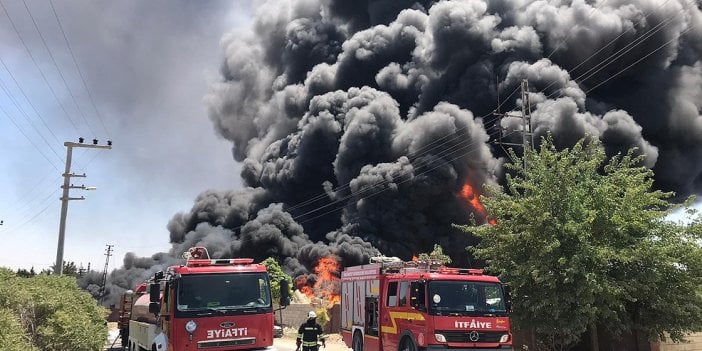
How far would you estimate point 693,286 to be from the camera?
13.5 metres

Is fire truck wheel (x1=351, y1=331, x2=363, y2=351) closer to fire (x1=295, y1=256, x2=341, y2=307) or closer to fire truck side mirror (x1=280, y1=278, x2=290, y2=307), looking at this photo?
fire truck side mirror (x1=280, y1=278, x2=290, y2=307)

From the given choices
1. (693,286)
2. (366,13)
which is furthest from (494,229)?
(366,13)

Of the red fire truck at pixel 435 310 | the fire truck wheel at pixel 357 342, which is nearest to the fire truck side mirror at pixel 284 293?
the red fire truck at pixel 435 310

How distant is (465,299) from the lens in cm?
1235

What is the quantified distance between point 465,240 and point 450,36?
74.9 ft

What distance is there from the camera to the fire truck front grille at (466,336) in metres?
11.7

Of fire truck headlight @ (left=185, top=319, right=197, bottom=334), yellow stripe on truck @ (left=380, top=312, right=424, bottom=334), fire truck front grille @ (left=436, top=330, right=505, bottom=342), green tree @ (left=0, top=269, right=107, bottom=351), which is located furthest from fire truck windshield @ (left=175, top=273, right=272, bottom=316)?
fire truck front grille @ (left=436, top=330, right=505, bottom=342)

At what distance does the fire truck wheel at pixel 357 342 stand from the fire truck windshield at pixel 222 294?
490 cm

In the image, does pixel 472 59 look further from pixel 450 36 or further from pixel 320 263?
pixel 320 263

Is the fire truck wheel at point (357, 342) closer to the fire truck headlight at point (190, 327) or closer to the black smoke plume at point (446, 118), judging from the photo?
the fire truck headlight at point (190, 327)

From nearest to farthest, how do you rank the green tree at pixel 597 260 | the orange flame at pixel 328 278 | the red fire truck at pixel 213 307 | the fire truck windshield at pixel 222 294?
1. the red fire truck at pixel 213 307
2. the fire truck windshield at pixel 222 294
3. the green tree at pixel 597 260
4. the orange flame at pixel 328 278

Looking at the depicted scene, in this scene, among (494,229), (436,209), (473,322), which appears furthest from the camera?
Result: (436,209)

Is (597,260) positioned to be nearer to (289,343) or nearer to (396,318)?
(396,318)

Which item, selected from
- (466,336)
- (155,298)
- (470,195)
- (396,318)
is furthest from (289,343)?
(470,195)
